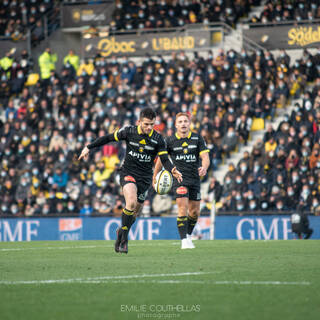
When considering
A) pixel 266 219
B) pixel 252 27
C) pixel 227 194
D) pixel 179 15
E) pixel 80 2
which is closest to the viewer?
pixel 266 219

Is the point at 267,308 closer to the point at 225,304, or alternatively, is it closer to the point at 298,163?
the point at 225,304

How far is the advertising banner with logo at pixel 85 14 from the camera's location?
3262cm

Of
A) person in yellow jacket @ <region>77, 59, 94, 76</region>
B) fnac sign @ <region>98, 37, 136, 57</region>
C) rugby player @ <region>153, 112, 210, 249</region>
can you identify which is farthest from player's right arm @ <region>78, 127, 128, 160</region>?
fnac sign @ <region>98, 37, 136, 57</region>

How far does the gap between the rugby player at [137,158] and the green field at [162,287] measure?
3.07ft

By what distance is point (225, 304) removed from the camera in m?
6.12

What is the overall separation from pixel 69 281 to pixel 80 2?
2677 centimetres

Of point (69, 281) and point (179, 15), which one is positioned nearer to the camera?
point (69, 281)

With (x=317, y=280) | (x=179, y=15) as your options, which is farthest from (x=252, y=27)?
(x=317, y=280)

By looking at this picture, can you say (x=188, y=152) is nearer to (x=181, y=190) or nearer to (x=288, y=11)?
(x=181, y=190)

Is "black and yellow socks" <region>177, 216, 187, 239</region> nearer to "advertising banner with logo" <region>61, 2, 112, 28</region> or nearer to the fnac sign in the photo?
the fnac sign

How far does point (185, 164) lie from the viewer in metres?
13.6

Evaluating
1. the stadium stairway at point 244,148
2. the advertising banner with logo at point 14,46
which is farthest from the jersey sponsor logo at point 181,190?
the advertising banner with logo at point 14,46

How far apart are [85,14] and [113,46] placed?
139 inches

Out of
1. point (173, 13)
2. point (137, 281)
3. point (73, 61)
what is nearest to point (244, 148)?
point (173, 13)
